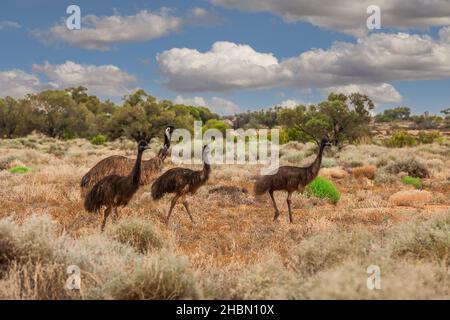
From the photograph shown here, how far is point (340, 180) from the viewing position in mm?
18188

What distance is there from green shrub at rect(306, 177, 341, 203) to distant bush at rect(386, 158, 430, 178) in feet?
23.4

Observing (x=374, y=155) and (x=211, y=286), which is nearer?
(x=211, y=286)

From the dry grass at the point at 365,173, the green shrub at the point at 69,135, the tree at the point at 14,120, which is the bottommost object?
the dry grass at the point at 365,173

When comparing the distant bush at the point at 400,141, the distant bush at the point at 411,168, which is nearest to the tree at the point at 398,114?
the distant bush at the point at 400,141

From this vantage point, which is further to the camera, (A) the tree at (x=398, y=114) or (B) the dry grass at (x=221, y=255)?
(A) the tree at (x=398, y=114)

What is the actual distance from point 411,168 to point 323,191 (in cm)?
760

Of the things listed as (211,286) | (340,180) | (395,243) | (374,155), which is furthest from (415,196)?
(374,155)

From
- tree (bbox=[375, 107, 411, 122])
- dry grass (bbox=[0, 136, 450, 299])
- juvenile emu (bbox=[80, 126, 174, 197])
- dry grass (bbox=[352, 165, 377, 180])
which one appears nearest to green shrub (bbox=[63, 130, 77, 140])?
dry grass (bbox=[352, 165, 377, 180])

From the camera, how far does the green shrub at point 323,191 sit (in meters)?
13.6

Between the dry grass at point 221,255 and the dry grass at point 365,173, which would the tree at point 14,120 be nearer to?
the dry grass at point 365,173

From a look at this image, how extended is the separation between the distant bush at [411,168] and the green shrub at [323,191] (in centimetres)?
714
